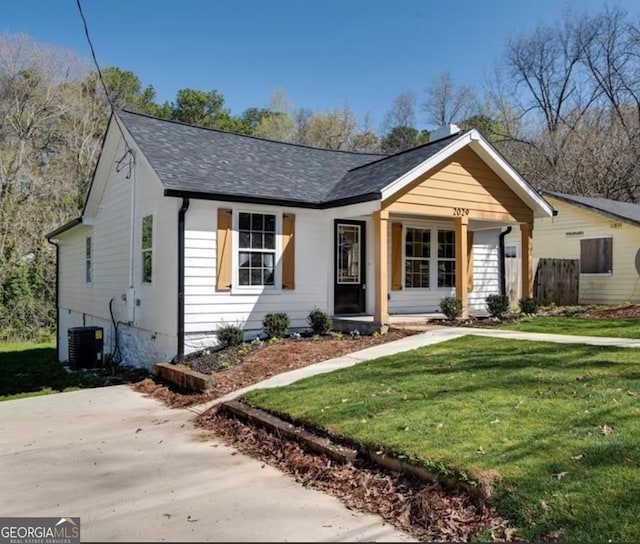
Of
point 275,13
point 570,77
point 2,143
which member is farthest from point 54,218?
point 570,77

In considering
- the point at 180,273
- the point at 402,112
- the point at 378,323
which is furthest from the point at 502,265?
the point at 402,112

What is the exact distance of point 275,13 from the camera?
1147 cm

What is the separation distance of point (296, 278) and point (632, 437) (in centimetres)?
780

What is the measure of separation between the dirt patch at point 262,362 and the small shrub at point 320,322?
38cm

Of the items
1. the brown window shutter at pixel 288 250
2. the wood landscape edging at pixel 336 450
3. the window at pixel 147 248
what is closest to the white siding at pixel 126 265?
→ the window at pixel 147 248

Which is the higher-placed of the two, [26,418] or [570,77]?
[570,77]

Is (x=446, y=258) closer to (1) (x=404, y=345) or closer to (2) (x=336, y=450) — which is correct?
(1) (x=404, y=345)

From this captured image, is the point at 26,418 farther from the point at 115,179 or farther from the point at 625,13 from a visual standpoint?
the point at 625,13

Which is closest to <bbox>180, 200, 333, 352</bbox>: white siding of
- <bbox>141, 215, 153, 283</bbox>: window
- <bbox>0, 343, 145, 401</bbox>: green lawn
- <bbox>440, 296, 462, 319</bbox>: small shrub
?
<bbox>141, 215, 153, 283</bbox>: window

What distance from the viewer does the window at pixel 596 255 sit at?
1753 cm

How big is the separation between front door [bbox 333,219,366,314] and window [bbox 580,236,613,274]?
10211 mm

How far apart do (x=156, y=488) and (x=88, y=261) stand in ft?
43.5

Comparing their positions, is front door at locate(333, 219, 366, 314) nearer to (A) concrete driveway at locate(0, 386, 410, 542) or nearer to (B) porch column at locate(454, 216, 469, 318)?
(B) porch column at locate(454, 216, 469, 318)

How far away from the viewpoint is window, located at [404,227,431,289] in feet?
42.6
